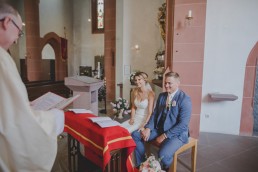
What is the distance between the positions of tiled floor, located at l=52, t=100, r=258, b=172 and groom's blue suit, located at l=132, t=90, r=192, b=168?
25.9 inches

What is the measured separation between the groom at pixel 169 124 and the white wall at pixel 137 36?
4.66m

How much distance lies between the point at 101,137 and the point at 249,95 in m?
3.60

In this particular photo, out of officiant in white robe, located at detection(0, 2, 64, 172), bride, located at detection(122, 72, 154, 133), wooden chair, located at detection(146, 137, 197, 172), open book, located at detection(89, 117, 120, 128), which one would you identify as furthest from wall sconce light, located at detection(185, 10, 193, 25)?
officiant in white robe, located at detection(0, 2, 64, 172)

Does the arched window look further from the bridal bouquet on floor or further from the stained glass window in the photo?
the bridal bouquet on floor

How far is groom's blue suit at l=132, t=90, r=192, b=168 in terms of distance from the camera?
2507mm

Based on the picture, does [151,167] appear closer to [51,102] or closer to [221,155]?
[51,102]

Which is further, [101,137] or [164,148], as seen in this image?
[164,148]

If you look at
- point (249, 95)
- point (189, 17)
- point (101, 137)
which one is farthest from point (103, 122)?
point (249, 95)

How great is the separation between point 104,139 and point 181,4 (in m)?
3.08

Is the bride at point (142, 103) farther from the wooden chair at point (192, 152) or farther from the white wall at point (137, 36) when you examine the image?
the white wall at point (137, 36)

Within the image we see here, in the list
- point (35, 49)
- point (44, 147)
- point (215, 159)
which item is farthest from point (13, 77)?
point (35, 49)

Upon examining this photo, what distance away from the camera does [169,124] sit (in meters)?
2.75

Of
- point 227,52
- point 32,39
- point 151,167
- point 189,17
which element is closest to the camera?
point 151,167

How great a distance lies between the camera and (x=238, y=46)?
14.1 ft
